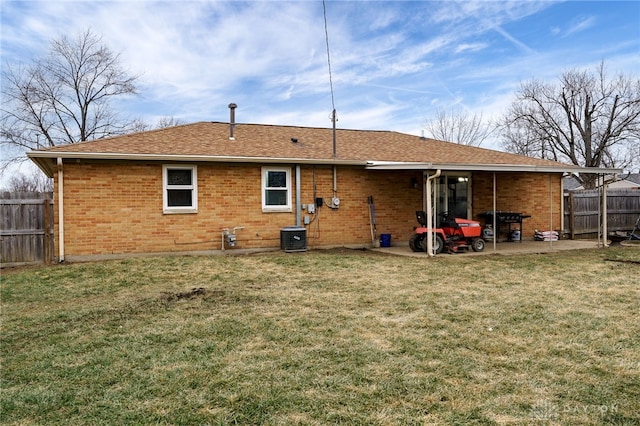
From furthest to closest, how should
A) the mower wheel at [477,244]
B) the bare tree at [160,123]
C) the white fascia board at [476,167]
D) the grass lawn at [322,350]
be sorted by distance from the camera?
the bare tree at [160,123], the mower wheel at [477,244], the white fascia board at [476,167], the grass lawn at [322,350]

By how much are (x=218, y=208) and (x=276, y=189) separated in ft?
5.49

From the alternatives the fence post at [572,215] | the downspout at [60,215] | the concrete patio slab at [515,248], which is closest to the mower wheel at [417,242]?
the concrete patio slab at [515,248]

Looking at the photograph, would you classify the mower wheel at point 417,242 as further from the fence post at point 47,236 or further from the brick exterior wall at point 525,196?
the fence post at point 47,236

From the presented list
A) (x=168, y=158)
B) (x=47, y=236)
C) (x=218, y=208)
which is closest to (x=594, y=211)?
(x=218, y=208)

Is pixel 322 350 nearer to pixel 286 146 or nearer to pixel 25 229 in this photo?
pixel 25 229

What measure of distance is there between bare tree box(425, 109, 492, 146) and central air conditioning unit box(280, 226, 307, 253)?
80.5 feet

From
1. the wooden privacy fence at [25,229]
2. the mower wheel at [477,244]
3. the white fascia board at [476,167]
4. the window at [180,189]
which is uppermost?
the white fascia board at [476,167]

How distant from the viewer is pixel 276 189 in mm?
11773

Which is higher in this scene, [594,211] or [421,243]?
[594,211]

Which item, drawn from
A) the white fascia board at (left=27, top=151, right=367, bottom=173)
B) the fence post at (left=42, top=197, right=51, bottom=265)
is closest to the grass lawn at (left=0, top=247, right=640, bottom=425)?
the fence post at (left=42, top=197, right=51, bottom=265)

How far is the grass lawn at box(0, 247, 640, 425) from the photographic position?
9.66ft

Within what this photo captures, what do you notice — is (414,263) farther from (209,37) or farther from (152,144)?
(209,37)

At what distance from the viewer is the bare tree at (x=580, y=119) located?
28875mm

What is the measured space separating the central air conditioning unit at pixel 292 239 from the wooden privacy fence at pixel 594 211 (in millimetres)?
10282
